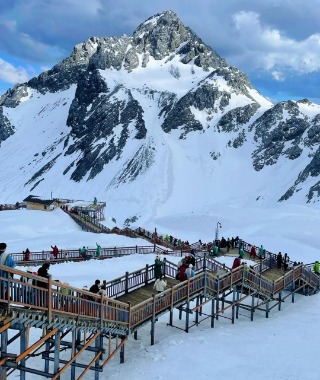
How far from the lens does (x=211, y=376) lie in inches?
698

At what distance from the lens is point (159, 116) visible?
13912 centimetres

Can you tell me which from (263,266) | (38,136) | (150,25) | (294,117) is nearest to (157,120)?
(294,117)

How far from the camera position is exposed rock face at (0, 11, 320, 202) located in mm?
121250

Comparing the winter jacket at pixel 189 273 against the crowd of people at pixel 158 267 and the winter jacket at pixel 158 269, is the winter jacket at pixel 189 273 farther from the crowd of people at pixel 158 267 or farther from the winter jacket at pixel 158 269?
the winter jacket at pixel 158 269

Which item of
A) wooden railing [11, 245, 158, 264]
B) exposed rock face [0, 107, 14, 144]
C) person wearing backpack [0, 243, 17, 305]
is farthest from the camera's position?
exposed rock face [0, 107, 14, 144]

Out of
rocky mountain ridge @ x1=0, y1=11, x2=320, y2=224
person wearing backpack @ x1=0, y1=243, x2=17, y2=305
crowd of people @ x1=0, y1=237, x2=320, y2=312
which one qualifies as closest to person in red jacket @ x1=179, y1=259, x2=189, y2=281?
crowd of people @ x1=0, y1=237, x2=320, y2=312

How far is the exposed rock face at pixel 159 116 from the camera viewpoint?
12125cm

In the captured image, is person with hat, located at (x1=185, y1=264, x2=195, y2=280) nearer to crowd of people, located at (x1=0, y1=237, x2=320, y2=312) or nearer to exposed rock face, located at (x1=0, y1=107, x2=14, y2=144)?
crowd of people, located at (x1=0, y1=237, x2=320, y2=312)

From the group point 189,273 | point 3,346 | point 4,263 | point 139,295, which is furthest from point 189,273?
point 4,263

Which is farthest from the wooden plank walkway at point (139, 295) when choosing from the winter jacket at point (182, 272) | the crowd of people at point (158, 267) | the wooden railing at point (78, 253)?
the wooden railing at point (78, 253)

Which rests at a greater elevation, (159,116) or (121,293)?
(159,116)

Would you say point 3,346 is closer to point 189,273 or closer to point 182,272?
point 189,273

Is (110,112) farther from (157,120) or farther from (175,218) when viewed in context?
(175,218)

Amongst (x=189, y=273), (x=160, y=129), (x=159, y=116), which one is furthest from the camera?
(x=159, y=116)
